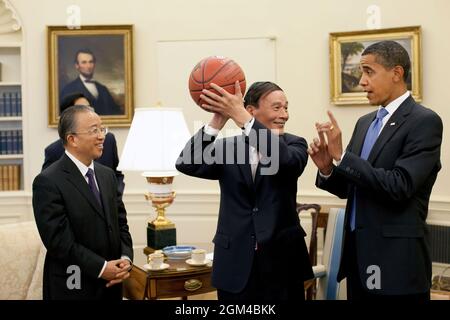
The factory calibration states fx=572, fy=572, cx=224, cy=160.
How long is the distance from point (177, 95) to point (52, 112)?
1.48 m

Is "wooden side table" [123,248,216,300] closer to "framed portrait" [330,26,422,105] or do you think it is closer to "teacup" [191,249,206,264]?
"teacup" [191,249,206,264]

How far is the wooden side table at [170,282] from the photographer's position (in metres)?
3.78

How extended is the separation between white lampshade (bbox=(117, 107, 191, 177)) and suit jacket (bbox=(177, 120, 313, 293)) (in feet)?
4.38

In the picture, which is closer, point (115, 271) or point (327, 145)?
point (327, 145)

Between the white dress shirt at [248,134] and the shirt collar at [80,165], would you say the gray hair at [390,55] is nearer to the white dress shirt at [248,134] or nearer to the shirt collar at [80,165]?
the white dress shirt at [248,134]

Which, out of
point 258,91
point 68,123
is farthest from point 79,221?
point 258,91

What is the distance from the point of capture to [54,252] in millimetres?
2939

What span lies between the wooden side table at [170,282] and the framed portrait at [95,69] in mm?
3165

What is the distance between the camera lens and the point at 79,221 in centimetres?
298

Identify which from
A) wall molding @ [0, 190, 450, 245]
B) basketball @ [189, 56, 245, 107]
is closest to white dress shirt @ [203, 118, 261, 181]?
basketball @ [189, 56, 245, 107]

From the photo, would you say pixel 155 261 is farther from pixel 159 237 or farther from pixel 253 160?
pixel 253 160

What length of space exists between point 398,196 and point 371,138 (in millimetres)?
388

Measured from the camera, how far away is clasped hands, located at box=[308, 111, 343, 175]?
262cm

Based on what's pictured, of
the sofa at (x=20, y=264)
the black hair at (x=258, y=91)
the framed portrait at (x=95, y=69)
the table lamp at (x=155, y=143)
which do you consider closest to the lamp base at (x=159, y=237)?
the table lamp at (x=155, y=143)
